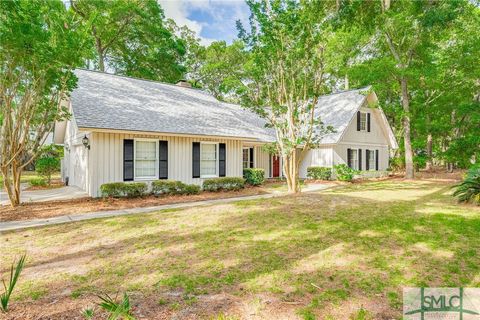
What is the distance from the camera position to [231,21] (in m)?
11.4

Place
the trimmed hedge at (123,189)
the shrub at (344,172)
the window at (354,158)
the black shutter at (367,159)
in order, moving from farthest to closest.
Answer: the black shutter at (367,159) < the window at (354,158) < the shrub at (344,172) < the trimmed hedge at (123,189)

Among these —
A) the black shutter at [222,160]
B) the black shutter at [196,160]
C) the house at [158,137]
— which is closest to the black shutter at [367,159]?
the house at [158,137]

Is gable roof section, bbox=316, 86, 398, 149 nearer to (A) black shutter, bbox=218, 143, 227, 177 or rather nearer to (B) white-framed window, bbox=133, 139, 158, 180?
(A) black shutter, bbox=218, 143, 227, 177

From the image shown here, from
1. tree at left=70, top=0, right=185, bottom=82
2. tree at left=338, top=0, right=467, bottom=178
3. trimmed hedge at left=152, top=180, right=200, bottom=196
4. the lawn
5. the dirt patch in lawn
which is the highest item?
tree at left=70, top=0, right=185, bottom=82

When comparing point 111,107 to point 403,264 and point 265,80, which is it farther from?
point 403,264

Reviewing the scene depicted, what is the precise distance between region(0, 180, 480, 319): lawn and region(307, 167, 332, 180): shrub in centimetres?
1053

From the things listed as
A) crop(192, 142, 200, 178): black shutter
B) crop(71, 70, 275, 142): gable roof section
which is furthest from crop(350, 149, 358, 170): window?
crop(192, 142, 200, 178): black shutter

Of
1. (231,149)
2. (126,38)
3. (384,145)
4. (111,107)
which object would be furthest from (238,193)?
(126,38)

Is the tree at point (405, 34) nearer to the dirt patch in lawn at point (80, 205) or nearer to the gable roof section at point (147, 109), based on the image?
the gable roof section at point (147, 109)

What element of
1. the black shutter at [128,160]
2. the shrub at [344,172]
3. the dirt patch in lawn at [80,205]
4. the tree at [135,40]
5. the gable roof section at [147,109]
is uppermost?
the tree at [135,40]

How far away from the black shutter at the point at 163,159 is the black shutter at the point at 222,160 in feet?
9.10

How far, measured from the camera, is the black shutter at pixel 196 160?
13085mm

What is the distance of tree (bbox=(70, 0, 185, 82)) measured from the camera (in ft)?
80.7

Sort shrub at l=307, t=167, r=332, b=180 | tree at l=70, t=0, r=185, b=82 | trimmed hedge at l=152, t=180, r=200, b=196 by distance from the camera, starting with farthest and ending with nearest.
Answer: tree at l=70, t=0, r=185, b=82, shrub at l=307, t=167, r=332, b=180, trimmed hedge at l=152, t=180, r=200, b=196
